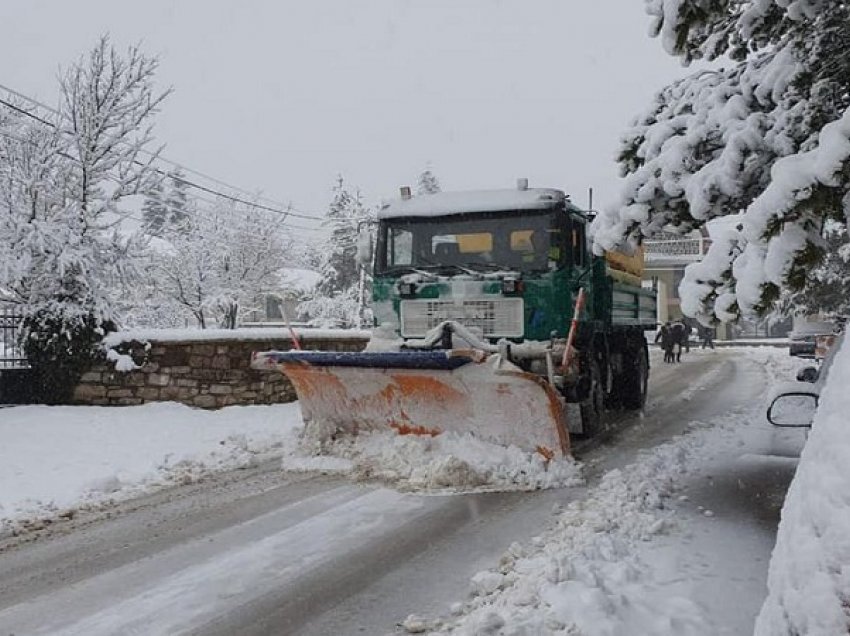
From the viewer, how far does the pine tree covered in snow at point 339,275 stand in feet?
128

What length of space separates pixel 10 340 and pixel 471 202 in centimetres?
699

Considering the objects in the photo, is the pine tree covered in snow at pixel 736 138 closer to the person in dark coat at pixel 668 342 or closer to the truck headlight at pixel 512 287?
the truck headlight at pixel 512 287

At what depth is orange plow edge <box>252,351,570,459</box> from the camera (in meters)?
6.54

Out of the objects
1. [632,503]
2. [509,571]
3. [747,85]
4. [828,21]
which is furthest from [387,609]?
[828,21]

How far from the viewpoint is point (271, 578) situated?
13.9ft

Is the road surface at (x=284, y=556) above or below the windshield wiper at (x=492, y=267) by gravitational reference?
below

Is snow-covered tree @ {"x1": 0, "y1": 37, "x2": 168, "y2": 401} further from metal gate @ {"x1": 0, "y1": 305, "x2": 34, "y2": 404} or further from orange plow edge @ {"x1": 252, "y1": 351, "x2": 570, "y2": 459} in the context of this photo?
orange plow edge @ {"x1": 252, "y1": 351, "x2": 570, "y2": 459}

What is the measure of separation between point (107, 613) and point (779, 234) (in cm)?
356

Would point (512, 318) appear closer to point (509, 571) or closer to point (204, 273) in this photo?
point (509, 571)

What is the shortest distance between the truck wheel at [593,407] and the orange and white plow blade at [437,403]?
1.75 metres

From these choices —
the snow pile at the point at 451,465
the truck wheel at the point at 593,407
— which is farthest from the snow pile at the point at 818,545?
the truck wheel at the point at 593,407

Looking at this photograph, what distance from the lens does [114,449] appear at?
26.3 feet

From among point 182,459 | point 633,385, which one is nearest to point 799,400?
point 633,385

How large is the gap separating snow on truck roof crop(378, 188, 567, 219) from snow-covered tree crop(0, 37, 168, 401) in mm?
5062
